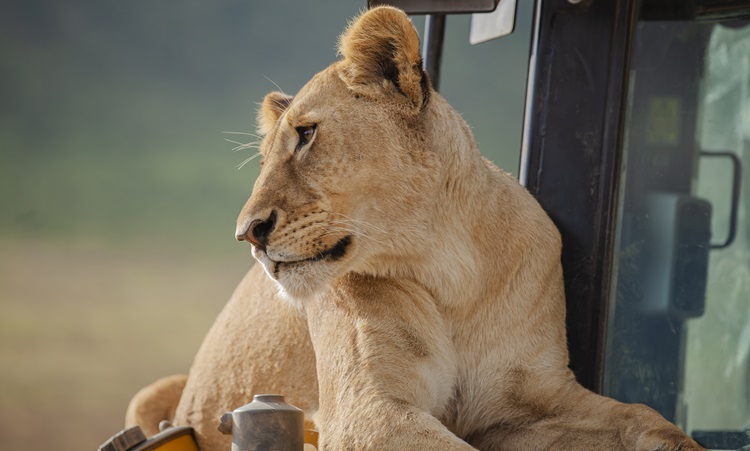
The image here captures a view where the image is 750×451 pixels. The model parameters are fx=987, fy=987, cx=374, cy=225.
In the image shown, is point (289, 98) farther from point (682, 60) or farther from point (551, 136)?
point (682, 60)

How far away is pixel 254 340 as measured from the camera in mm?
3127

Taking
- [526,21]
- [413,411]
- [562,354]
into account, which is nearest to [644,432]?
[562,354]

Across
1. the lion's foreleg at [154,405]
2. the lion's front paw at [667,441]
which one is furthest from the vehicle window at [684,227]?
the lion's foreleg at [154,405]

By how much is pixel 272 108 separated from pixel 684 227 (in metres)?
1.25

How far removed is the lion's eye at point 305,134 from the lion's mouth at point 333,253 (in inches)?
11.1

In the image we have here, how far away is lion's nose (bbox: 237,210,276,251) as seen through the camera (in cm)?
230

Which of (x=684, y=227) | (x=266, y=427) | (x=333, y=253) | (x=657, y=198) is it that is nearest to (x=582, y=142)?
(x=657, y=198)

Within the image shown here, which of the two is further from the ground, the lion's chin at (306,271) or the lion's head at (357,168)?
the lion's head at (357,168)

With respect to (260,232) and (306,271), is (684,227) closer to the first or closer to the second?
(306,271)

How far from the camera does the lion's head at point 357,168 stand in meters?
2.35

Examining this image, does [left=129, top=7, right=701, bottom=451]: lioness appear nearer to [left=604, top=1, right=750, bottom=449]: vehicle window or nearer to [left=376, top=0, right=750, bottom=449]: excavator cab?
[left=376, top=0, right=750, bottom=449]: excavator cab

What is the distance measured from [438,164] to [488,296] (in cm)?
39

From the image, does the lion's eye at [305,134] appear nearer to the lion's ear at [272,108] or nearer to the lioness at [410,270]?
the lioness at [410,270]

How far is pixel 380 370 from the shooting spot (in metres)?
A: 2.41
